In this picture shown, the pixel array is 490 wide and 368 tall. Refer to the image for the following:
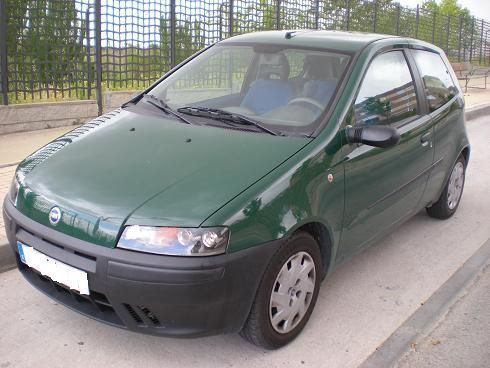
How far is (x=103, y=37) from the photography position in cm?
871

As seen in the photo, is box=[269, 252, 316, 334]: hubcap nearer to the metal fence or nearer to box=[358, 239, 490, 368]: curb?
box=[358, 239, 490, 368]: curb

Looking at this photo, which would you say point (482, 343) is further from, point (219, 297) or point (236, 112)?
point (236, 112)

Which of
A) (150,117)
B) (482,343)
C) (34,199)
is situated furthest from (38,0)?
(482,343)

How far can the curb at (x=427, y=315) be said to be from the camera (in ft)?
9.64

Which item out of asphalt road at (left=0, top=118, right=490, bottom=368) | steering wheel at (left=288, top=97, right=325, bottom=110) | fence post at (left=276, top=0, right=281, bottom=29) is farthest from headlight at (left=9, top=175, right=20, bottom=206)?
fence post at (left=276, top=0, right=281, bottom=29)

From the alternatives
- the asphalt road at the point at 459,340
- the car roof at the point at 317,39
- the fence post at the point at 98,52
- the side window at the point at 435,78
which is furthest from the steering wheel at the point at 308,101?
the fence post at the point at 98,52

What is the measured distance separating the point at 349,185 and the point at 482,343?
1163 mm

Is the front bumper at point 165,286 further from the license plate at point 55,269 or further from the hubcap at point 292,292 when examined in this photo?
the hubcap at point 292,292

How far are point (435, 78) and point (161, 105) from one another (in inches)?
92.5

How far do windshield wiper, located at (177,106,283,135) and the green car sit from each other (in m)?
0.01

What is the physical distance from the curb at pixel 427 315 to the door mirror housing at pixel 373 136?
3.54ft

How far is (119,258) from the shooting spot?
95.6 inches

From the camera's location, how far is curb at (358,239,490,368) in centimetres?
294

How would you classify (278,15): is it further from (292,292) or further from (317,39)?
(292,292)
